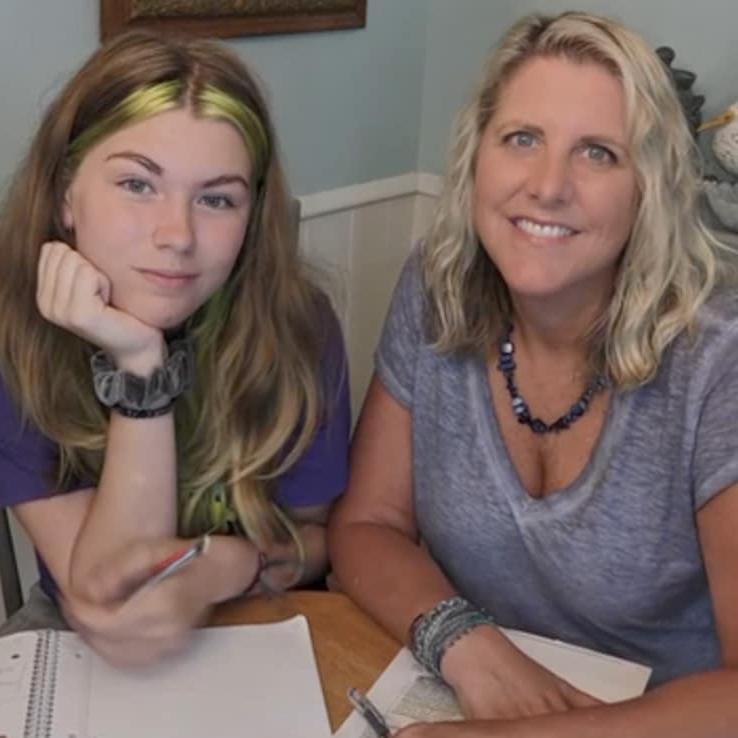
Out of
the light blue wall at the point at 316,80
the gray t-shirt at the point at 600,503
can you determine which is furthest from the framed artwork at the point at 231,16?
the gray t-shirt at the point at 600,503

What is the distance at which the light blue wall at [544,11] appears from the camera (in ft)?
6.77

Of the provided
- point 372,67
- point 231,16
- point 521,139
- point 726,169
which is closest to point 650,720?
point 521,139

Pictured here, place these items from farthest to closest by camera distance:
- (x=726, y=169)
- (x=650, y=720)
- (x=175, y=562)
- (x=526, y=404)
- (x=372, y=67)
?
(x=372, y=67) → (x=726, y=169) → (x=526, y=404) → (x=175, y=562) → (x=650, y=720)

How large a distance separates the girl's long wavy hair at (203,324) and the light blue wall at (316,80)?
0.48m

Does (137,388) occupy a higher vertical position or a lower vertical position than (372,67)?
lower

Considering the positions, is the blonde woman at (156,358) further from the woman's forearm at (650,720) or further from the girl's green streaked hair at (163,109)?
the woman's forearm at (650,720)

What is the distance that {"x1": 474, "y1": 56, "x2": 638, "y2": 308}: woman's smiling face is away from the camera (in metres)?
1.23

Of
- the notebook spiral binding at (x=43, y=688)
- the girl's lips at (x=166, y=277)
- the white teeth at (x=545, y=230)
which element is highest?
the white teeth at (x=545, y=230)

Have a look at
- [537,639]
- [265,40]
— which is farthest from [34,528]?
[265,40]

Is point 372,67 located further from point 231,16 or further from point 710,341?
point 710,341

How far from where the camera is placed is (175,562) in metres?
1.16

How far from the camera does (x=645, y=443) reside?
4.15 feet

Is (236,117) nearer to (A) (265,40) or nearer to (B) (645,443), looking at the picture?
(B) (645,443)

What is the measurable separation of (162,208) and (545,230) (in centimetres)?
39
